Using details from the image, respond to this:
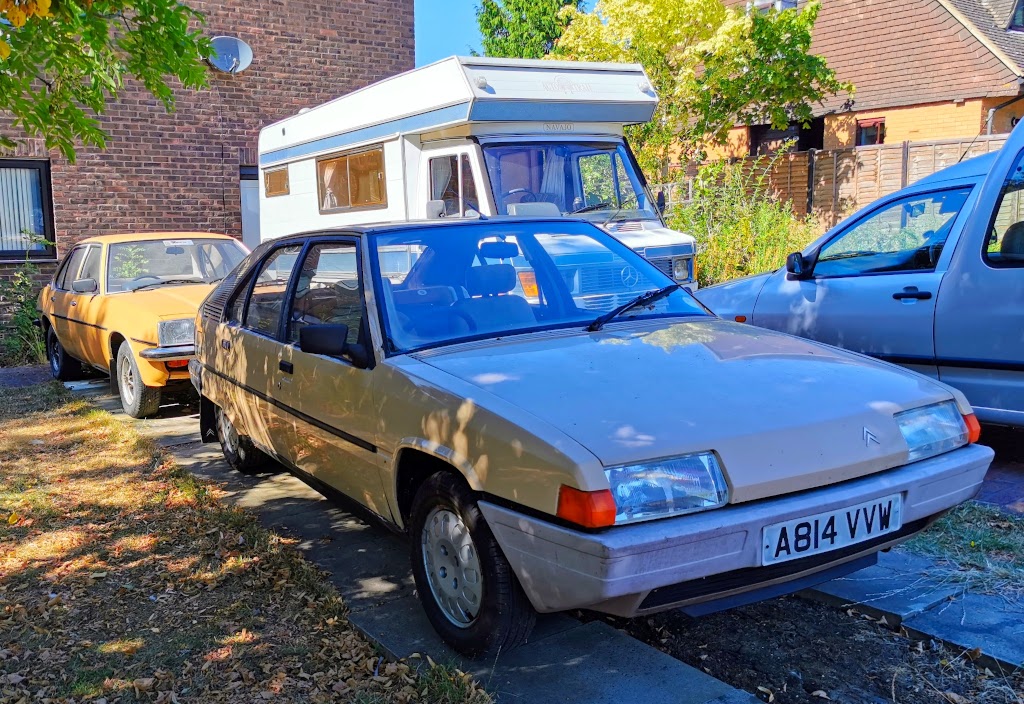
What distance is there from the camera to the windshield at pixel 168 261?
28.9ft

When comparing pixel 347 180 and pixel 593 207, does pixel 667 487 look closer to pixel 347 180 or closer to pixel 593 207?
pixel 593 207

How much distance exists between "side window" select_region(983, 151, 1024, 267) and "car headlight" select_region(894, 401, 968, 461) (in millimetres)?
2262

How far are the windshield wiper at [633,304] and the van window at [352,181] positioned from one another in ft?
19.6

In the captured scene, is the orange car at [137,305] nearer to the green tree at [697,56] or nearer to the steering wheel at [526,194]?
the steering wheel at [526,194]

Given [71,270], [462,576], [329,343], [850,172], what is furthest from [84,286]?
[850,172]

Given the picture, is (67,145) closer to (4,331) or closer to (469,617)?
(469,617)

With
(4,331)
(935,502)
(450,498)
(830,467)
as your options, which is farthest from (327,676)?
(4,331)

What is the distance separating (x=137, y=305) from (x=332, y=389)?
457cm

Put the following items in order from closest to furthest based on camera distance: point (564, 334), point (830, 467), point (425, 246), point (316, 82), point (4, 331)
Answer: point (830, 467) → point (564, 334) → point (425, 246) → point (4, 331) → point (316, 82)

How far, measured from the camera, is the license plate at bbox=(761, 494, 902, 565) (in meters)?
2.95

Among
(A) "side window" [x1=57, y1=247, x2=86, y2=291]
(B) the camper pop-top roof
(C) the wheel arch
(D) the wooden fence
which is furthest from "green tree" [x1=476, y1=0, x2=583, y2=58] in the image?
(C) the wheel arch

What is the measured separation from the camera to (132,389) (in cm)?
820

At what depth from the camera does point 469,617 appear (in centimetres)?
342

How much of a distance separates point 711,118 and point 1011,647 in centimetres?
1545
